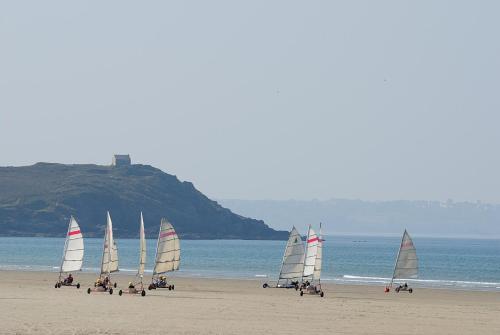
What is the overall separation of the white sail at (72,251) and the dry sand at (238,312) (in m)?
2.63

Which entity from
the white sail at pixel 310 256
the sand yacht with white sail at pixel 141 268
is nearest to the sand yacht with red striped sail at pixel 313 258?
the white sail at pixel 310 256

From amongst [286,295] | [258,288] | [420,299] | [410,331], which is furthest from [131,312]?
[258,288]

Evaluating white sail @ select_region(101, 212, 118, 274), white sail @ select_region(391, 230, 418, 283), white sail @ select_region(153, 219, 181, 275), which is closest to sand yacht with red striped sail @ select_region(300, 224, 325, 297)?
white sail @ select_region(391, 230, 418, 283)

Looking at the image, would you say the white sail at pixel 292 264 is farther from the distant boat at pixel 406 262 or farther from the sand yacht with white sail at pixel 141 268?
the sand yacht with white sail at pixel 141 268

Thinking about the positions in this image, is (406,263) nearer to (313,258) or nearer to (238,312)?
(313,258)

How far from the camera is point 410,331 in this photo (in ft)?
163

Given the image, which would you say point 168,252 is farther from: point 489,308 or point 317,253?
point 489,308

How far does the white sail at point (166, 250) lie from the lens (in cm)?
8181

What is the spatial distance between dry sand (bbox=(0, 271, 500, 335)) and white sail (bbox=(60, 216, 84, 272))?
263 centimetres

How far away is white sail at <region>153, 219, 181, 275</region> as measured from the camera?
81812 millimetres

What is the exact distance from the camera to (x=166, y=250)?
271 ft

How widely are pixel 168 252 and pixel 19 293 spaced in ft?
52.0

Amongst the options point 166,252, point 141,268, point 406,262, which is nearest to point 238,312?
point 141,268

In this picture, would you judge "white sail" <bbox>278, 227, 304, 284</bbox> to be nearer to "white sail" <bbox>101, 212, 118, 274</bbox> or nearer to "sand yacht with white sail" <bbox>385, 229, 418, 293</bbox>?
"sand yacht with white sail" <bbox>385, 229, 418, 293</bbox>
